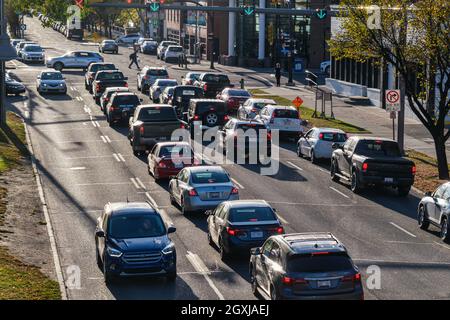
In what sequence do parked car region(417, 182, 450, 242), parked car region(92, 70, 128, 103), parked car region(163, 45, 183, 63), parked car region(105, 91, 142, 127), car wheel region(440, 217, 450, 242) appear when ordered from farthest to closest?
parked car region(163, 45, 183, 63), parked car region(92, 70, 128, 103), parked car region(105, 91, 142, 127), parked car region(417, 182, 450, 242), car wheel region(440, 217, 450, 242)

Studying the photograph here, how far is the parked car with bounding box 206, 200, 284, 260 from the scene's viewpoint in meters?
23.8

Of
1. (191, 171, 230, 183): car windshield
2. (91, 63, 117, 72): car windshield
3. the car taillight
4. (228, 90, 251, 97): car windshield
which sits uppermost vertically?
(91, 63, 117, 72): car windshield

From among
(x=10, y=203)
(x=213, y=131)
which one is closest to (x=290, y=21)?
(x=213, y=131)

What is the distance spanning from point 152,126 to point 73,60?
147 feet

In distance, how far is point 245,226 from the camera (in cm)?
2384

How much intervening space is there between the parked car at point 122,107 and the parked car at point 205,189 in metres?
21.8

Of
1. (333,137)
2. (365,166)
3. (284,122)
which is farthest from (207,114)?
(365,166)

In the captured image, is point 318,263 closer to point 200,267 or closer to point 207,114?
point 200,267

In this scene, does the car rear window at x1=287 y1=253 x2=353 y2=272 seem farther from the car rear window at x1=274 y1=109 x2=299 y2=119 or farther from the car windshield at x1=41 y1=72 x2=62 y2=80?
the car windshield at x1=41 y1=72 x2=62 y2=80

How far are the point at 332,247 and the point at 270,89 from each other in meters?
57.6

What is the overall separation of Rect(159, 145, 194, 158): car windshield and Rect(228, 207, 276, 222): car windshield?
11.5m

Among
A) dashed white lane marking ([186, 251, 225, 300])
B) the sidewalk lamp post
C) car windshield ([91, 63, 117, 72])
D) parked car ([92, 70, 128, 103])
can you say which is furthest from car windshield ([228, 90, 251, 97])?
dashed white lane marking ([186, 251, 225, 300])

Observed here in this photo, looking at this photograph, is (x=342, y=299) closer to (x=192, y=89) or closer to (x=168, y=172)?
(x=168, y=172)

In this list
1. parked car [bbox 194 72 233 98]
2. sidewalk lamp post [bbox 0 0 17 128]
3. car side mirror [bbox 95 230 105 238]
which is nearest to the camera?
car side mirror [bbox 95 230 105 238]
